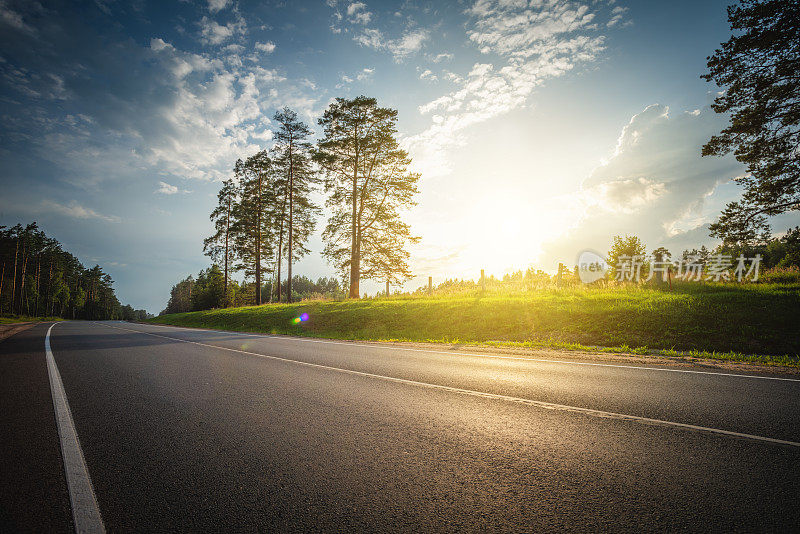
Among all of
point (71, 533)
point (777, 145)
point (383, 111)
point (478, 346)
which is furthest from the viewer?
point (383, 111)

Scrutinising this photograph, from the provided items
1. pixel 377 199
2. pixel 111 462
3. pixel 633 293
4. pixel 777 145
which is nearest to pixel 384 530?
pixel 111 462

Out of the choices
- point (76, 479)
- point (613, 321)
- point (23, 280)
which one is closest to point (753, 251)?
point (613, 321)

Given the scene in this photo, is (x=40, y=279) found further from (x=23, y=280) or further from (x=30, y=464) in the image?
(x=30, y=464)

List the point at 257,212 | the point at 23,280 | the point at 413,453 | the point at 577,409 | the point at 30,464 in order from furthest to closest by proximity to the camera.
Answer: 1. the point at 23,280
2. the point at 257,212
3. the point at 577,409
4. the point at 413,453
5. the point at 30,464

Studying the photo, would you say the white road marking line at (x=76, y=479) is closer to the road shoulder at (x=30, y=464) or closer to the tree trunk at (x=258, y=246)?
the road shoulder at (x=30, y=464)

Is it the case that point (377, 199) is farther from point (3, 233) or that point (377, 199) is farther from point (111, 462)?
point (3, 233)

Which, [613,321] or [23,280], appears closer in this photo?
[613,321]

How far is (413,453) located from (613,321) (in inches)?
450

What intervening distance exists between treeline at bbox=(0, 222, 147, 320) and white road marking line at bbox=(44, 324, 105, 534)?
63.6m

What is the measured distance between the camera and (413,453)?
2826mm

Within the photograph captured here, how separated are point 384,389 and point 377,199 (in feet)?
70.4

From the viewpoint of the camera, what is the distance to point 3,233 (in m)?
53.3

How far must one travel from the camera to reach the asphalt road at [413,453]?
1.99 m

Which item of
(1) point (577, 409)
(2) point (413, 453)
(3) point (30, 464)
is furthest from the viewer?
(1) point (577, 409)
